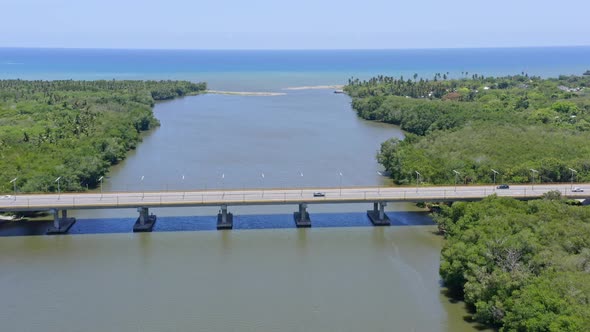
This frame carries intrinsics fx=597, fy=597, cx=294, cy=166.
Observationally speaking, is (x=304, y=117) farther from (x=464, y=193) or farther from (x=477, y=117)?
(x=464, y=193)

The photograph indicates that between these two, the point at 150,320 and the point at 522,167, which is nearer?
the point at 150,320

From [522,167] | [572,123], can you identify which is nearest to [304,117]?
[572,123]

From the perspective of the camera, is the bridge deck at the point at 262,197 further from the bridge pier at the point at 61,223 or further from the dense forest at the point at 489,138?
the dense forest at the point at 489,138

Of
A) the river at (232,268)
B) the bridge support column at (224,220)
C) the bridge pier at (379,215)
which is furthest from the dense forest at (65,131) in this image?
the bridge pier at (379,215)

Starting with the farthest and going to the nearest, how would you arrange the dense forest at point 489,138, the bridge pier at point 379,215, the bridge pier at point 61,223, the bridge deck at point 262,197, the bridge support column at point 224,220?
the dense forest at point 489,138 → the bridge pier at point 379,215 → the bridge support column at point 224,220 → the bridge deck at point 262,197 → the bridge pier at point 61,223

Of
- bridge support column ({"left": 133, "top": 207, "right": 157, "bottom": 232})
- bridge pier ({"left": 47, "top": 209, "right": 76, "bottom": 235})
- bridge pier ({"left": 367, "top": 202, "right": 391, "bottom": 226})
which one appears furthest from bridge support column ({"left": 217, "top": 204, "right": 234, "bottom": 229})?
bridge pier ({"left": 47, "top": 209, "right": 76, "bottom": 235})

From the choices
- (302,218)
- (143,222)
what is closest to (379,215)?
(302,218)
